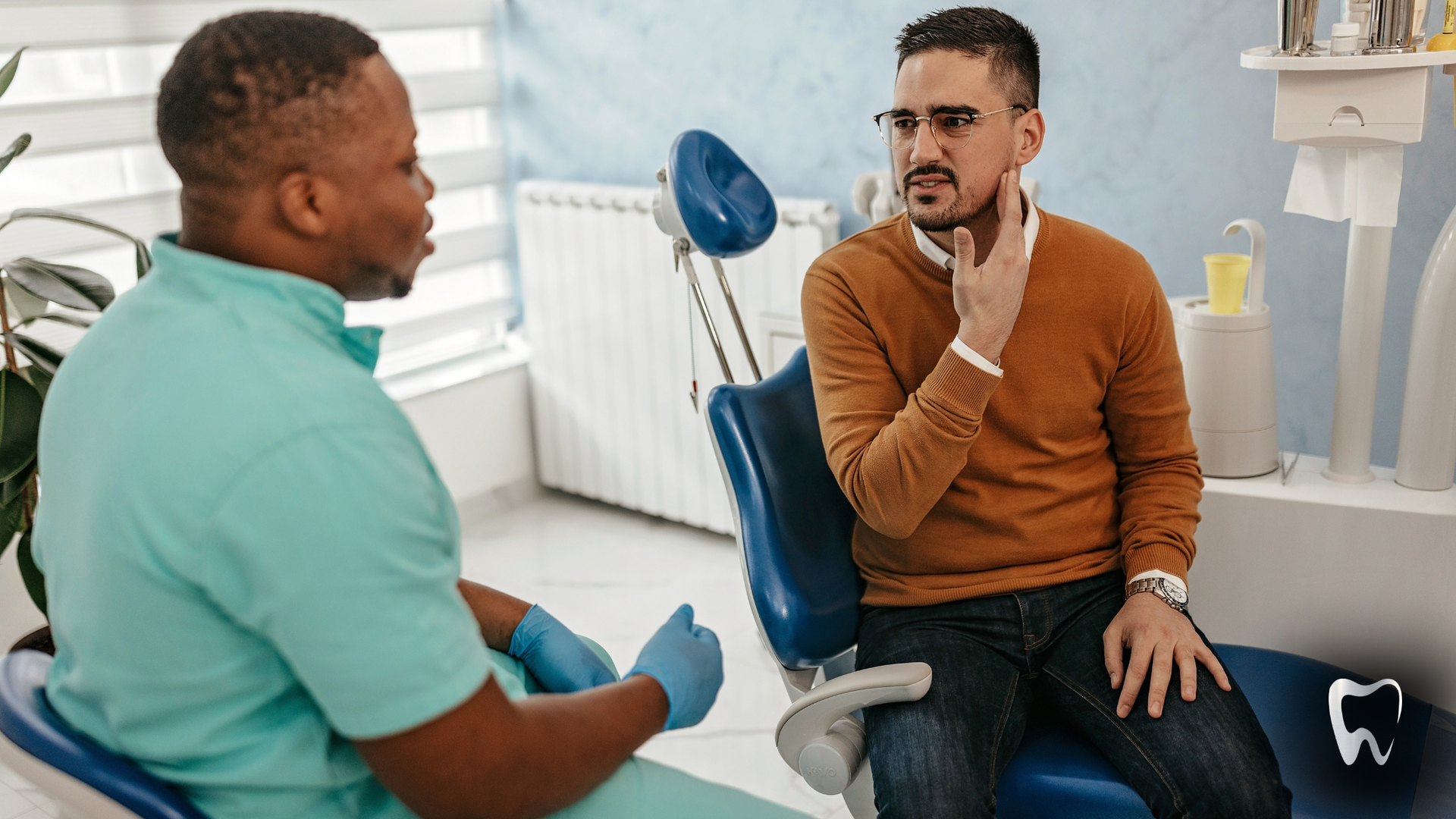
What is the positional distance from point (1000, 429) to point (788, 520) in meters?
0.30

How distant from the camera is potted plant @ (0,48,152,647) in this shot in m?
1.82

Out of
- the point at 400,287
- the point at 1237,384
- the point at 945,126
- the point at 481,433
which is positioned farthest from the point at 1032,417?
the point at 481,433

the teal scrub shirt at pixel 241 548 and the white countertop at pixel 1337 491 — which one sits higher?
the teal scrub shirt at pixel 241 548

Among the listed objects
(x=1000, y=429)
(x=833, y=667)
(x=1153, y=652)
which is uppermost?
(x=1000, y=429)

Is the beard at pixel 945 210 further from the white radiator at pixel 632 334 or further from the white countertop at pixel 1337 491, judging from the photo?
the white radiator at pixel 632 334

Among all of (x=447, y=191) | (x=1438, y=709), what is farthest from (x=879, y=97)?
(x=1438, y=709)

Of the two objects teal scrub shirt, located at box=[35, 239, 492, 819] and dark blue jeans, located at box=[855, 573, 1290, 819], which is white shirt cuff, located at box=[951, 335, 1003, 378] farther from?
teal scrub shirt, located at box=[35, 239, 492, 819]

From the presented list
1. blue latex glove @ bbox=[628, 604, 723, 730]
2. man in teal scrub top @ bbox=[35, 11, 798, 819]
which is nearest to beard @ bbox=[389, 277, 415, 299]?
man in teal scrub top @ bbox=[35, 11, 798, 819]

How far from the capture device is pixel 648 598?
294 cm

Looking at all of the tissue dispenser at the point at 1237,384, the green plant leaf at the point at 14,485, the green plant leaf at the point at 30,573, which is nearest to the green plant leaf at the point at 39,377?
the green plant leaf at the point at 14,485

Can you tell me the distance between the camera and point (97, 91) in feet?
8.77

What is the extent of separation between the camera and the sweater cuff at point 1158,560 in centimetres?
149

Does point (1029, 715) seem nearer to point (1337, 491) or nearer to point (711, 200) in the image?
point (1337, 491)

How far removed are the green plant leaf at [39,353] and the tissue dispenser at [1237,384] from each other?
5.88 ft
